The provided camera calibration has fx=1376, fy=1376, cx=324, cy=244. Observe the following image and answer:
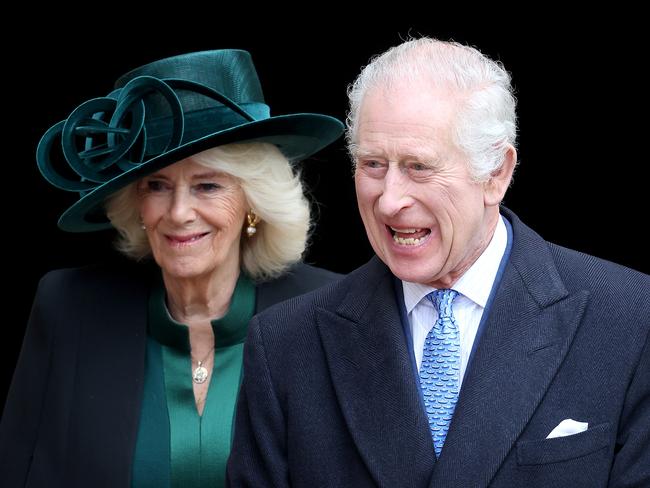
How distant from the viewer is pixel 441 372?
3.34 m

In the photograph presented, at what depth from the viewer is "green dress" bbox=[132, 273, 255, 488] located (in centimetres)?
417

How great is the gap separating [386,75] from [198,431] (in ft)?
4.85

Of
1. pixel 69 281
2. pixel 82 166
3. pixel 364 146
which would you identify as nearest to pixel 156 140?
pixel 82 166

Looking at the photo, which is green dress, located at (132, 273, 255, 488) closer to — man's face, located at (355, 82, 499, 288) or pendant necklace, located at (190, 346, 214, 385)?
pendant necklace, located at (190, 346, 214, 385)

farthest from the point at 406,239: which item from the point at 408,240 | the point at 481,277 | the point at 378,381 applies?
the point at 378,381

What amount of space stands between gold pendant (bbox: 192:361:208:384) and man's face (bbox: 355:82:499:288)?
1.23 metres

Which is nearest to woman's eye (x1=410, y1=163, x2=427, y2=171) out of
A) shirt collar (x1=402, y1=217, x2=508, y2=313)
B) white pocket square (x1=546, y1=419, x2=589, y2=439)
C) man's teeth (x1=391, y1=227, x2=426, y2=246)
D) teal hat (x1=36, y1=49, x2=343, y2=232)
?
man's teeth (x1=391, y1=227, x2=426, y2=246)

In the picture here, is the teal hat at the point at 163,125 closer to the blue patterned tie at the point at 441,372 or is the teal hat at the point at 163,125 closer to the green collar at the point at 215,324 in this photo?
the green collar at the point at 215,324

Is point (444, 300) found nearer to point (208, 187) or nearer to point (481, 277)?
point (481, 277)

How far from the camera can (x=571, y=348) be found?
3.25 metres

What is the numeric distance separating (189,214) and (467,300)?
1130 millimetres

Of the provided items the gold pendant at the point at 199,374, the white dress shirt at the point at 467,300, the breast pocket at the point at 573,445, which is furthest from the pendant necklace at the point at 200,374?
the breast pocket at the point at 573,445

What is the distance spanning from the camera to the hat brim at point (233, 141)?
13.6ft

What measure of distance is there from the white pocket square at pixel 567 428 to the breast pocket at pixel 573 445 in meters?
0.02
